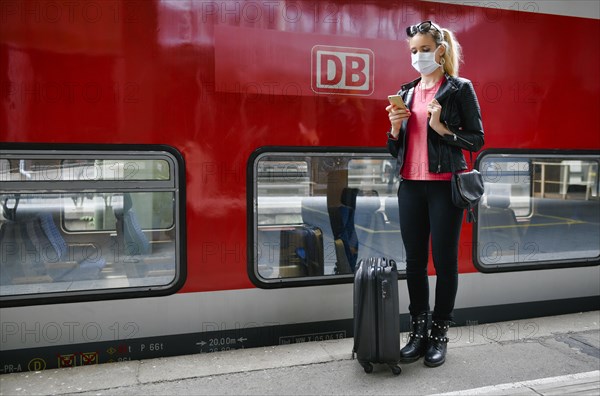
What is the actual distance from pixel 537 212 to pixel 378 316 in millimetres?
2670

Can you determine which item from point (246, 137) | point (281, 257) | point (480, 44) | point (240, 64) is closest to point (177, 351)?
point (281, 257)

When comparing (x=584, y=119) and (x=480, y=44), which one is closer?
(x=480, y=44)

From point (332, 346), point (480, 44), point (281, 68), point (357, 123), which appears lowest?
point (332, 346)

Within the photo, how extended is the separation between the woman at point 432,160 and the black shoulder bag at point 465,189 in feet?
0.27

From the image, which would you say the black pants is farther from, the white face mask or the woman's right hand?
the white face mask

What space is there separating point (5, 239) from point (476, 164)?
10.7 feet

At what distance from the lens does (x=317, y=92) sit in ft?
11.0

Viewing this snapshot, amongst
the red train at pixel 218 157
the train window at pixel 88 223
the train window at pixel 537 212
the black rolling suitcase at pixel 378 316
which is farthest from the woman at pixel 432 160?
the train window at pixel 88 223

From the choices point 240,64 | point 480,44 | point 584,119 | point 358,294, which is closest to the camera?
point 358,294

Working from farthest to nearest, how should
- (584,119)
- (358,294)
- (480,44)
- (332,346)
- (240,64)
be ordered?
(584,119) < (480,44) < (332,346) < (240,64) < (358,294)

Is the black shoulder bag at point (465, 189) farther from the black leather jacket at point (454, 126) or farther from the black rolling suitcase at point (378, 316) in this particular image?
the black rolling suitcase at point (378, 316)

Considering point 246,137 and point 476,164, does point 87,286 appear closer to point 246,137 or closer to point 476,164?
point 246,137

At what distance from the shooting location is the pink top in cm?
297

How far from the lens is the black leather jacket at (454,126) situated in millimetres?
2891
